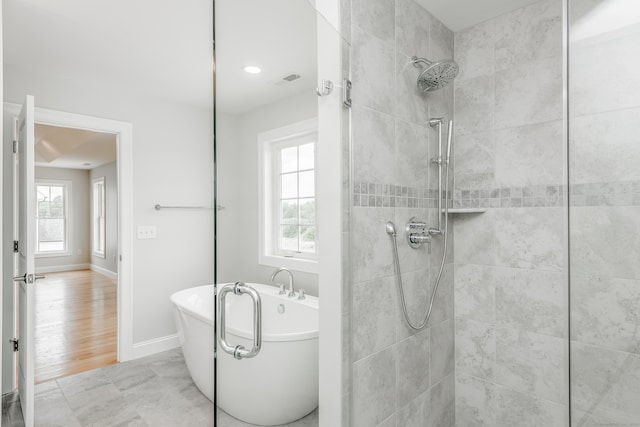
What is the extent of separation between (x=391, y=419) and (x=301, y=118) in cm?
142

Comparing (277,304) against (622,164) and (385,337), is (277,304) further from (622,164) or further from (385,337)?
(622,164)

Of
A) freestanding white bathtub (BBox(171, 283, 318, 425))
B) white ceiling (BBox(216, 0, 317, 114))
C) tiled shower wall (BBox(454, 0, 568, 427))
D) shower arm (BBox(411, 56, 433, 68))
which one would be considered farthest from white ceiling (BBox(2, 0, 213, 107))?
tiled shower wall (BBox(454, 0, 568, 427))

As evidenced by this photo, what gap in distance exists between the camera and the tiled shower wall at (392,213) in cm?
150

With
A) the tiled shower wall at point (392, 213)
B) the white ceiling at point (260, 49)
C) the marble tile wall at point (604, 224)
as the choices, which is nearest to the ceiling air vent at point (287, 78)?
the white ceiling at point (260, 49)

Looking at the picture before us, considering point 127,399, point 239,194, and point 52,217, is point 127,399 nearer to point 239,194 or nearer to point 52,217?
point 52,217

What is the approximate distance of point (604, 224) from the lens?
3.83 ft

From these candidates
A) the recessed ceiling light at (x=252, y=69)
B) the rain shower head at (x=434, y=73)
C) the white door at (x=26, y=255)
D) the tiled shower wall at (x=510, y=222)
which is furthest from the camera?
the tiled shower wall at (x=510, y=222)

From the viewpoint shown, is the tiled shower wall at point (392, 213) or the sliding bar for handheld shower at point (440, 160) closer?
the tiled shower wall at point (392, 213)

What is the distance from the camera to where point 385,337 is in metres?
1.62

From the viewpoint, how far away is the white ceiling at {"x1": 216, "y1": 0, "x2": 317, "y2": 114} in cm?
98

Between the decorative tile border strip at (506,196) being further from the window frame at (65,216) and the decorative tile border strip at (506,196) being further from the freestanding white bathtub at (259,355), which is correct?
the window frame at (65,216)

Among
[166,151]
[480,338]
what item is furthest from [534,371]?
[166,151]

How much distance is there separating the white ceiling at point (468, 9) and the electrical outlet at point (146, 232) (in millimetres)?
1752

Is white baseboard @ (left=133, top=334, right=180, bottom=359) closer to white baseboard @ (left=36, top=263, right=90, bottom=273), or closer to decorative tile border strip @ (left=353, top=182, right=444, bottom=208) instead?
white baseboard @ (left=36, top=263, right=90, bottom=273)
